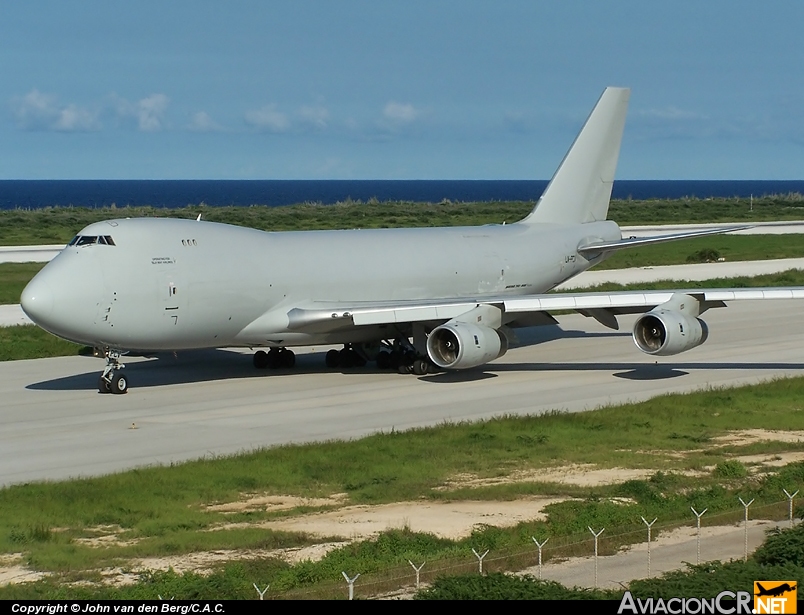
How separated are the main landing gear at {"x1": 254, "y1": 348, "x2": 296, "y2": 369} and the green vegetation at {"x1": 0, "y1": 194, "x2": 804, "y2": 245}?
52862 millimetres

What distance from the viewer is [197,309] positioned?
32.7 meters

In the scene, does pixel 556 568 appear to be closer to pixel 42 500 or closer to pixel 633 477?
pixel 633 477

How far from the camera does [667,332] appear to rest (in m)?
34.4

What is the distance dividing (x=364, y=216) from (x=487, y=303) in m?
91.6

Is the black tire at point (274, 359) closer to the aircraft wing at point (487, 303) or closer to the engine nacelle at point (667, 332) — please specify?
the aircraft wing at point (487, 303)

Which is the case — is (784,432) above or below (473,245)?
below

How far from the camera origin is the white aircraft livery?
31391 mm

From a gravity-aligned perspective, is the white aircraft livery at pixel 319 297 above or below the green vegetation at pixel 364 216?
below

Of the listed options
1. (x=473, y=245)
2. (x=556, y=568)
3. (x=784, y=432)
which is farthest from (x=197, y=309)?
(x=556, y=568)

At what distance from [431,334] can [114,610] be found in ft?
71.7

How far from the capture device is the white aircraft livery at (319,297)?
31.4m

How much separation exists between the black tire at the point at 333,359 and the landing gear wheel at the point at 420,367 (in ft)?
8.94

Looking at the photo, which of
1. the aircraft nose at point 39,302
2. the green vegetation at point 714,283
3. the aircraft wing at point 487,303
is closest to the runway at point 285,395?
the aircraft wing at point 487,303

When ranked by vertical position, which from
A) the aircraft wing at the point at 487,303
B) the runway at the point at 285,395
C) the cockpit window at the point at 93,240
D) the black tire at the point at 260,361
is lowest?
the runway at the point at 285,395
